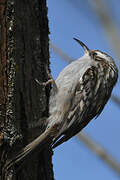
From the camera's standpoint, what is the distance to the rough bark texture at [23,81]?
182cm

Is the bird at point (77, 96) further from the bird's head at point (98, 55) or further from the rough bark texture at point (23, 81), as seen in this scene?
the rough bark texture at point (23, 81)

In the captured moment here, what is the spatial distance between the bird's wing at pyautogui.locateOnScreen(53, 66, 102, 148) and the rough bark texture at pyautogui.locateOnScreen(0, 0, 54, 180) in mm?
295

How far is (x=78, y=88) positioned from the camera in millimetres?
2650

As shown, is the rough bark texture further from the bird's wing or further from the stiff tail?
the bird's wing

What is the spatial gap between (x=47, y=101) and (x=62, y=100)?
0.98 ft

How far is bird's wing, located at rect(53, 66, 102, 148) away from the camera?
252 cm

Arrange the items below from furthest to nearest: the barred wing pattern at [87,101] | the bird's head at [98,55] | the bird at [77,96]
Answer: the bird's head at [98,55] < the barred wing pattern at [87,101] < the bird at [77,96]

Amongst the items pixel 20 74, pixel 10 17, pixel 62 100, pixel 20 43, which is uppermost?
pixel 10 17

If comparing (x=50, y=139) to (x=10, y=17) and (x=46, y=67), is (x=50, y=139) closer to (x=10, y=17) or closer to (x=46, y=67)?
(x=46, y=67)

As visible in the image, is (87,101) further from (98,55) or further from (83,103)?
(98,55)

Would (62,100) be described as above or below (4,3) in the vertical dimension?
below

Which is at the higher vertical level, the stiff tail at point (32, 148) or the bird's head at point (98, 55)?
the bird's head at point (98, 55)

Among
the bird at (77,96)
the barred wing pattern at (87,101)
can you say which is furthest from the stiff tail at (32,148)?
the barred wing pattern at (87,101)

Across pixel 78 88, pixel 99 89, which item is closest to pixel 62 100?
pixel 78 88
